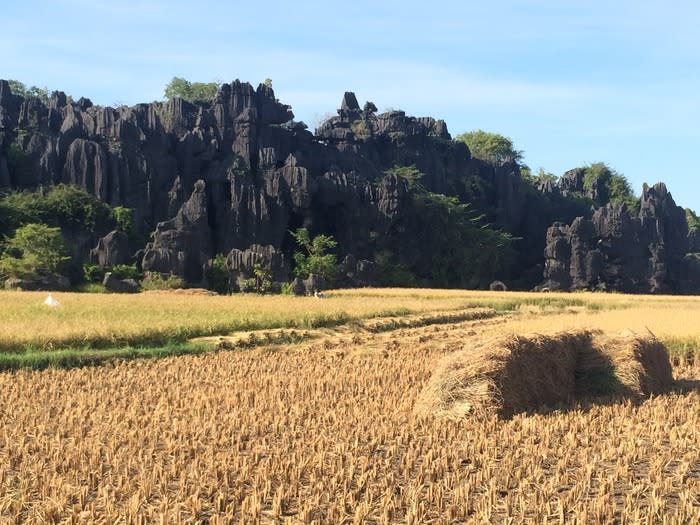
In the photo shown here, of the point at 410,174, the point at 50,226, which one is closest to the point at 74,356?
the point at 50,226

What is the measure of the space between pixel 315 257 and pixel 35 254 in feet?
80.9

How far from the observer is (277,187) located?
228ft

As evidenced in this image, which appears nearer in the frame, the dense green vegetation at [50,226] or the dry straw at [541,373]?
the dry straw at [541,373]

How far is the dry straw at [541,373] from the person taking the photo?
11734 mm

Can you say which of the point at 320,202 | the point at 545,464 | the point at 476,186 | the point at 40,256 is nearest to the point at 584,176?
the point at 476,186

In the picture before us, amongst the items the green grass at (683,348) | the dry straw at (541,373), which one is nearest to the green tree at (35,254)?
the green grass at (683,348)

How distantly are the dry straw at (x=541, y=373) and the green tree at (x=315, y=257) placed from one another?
48114 millimetres

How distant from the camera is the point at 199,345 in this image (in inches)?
860

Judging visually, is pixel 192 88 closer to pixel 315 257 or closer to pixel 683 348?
pixel 315 257

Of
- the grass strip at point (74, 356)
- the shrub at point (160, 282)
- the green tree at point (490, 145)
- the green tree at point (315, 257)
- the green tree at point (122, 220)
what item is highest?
the green tree at point (490, 145)

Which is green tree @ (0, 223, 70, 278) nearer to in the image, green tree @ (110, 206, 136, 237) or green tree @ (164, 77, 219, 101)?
green tree @ (110, 206, 136, 237)

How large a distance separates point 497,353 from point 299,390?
14.0 feet

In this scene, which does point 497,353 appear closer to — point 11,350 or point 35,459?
point 35,459

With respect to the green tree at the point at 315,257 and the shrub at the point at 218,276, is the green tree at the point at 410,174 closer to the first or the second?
the green tree at the point at 315,257
